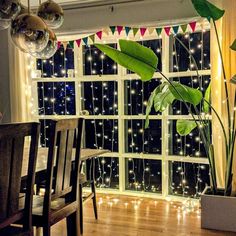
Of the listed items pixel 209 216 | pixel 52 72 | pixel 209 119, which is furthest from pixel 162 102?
pixel 52 72

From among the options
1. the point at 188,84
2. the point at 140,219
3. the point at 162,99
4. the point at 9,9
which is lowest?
the point at 140,219

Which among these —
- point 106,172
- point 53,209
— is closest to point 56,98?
point 106,172

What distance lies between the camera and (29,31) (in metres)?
2.34

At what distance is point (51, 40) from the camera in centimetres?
268

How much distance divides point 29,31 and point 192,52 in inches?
91.5

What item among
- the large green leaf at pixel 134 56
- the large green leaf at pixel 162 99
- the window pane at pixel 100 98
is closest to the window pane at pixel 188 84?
the large green leaf at pixel 162 99

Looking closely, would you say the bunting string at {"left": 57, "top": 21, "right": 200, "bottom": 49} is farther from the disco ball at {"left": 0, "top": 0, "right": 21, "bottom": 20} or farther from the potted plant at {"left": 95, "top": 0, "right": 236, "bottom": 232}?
the disco ball at {"left": 0, "top": 0, "right": 21, "bottom": 20}

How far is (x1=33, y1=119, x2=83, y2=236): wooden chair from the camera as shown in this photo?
2.21 m

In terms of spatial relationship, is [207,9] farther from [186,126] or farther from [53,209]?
[53,209]

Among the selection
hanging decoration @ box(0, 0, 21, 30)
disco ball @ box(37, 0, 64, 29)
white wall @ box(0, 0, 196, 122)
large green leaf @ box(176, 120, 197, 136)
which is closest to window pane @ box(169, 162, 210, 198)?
large green leaf @ box(176, 120, 197, 136)

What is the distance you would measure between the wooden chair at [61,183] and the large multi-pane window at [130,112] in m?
1.87

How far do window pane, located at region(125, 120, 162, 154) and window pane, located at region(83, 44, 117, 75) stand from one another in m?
0.76

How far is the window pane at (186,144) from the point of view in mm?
4094

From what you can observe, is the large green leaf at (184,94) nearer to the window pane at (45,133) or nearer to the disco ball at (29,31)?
the disco ball at (29,31)
